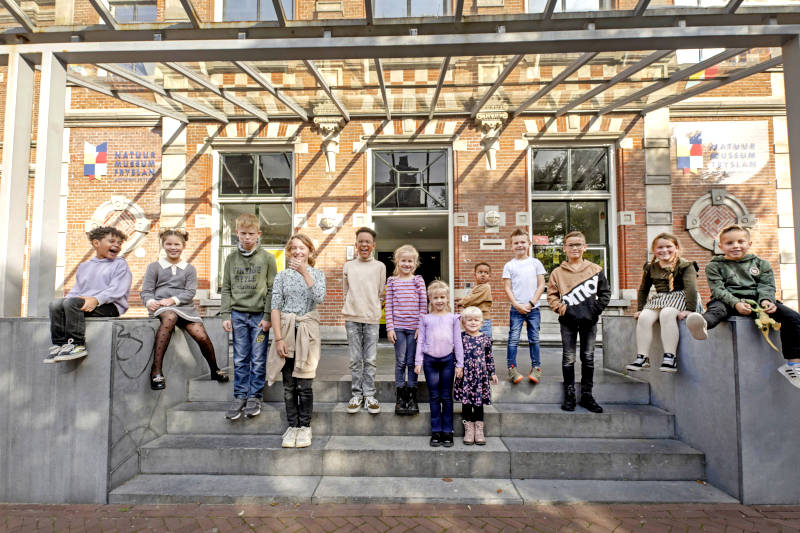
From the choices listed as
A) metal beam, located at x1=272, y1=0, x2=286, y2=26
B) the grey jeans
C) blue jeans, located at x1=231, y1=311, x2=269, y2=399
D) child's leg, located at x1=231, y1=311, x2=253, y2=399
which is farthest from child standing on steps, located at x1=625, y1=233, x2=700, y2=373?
metal beam, located at x1=272, y1=0, x2=286, y2=26

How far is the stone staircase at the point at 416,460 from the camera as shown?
2998 millimetres

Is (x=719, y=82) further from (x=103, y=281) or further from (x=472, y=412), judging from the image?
(x=103, y=281)

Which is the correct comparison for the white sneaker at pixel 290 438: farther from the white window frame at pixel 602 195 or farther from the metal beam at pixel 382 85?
the white window frame at pixel 602 195

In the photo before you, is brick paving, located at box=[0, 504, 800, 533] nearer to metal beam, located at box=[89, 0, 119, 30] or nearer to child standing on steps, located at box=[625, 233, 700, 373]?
child standing on steps, located at box=[625, 233, 700, 373]

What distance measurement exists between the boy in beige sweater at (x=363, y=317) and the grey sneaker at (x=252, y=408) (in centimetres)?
87

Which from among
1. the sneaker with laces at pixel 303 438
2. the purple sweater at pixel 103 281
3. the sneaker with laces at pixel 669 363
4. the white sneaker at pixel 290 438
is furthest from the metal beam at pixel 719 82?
the purple sweater at pixel 103 281

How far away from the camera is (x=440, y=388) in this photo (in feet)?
11.4

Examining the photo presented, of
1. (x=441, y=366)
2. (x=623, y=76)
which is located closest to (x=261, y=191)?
(x=441, y=366)

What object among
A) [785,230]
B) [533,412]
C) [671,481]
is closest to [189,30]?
[533,412]

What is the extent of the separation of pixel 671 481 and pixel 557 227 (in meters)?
5.34

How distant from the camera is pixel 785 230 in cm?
739

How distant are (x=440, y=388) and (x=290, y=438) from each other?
1423mm

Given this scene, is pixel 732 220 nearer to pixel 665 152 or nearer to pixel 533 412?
pixel 665 152

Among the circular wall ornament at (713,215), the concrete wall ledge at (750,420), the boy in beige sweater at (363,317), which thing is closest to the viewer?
the concrete wall ledge at (750,420)
